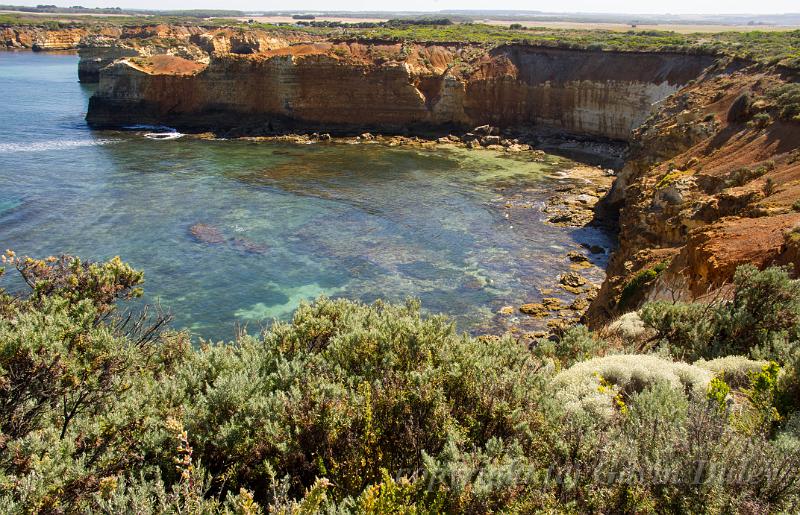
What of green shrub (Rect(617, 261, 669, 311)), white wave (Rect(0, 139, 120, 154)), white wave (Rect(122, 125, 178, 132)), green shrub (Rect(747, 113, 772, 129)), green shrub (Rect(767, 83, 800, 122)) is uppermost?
green shrub (Rect(767, 83, 800, 122))

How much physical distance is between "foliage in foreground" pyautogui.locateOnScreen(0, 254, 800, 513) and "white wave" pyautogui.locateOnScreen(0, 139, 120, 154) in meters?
54.9

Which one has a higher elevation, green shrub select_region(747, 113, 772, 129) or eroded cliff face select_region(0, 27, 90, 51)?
eroded cliff face select_region(0, 27, 90, 51)

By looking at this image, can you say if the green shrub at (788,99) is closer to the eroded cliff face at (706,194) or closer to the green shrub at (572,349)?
the eroded cliff face at (706,194)

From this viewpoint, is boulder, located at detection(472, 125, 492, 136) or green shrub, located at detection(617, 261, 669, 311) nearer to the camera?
green shrub, located at detection(617, 261, 669, 311)

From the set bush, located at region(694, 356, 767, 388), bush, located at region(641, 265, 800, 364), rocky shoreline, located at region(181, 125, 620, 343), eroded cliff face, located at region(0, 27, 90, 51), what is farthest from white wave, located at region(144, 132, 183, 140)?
eroded cliff face, located at region(0, 27, 90, 51)

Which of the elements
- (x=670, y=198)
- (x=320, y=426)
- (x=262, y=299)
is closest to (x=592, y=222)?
(x=670, y=198)

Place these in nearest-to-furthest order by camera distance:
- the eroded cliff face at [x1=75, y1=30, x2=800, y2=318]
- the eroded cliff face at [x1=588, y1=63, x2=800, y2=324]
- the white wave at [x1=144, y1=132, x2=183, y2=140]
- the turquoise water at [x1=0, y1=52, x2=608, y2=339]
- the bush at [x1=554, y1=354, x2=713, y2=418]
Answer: the bush at [x1=554, y1=354, x2=713, y2=418], the eroded cliff face at [x1=588, y1=63, x2=800, y2=324], the turquoise water at [x1=0, y1=52, x2=608, y2=339], the eroded cliff face at [x1=75, y1=30, x2=800, y2=318], the white wave at [x1=144, y1=132, x2=183, y2=140]

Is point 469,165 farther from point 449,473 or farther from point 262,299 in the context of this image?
point 449,473

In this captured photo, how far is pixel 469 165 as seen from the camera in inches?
2189

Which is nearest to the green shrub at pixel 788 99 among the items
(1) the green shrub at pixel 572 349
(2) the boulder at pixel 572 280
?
(2) the boulder at pixel 572 280

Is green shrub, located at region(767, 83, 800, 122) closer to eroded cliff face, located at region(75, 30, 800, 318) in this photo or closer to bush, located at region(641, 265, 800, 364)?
eroded cliff face, located at region(75, 30, 800, 318)

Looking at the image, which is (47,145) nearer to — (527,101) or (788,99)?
(527,101)

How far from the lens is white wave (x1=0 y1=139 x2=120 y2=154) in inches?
2244

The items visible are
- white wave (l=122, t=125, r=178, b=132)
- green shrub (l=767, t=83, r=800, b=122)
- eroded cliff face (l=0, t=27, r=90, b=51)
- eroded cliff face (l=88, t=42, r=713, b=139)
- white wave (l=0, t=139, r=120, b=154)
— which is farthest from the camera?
eroded cliff face (l=0, t=27, r=90, b=51)
